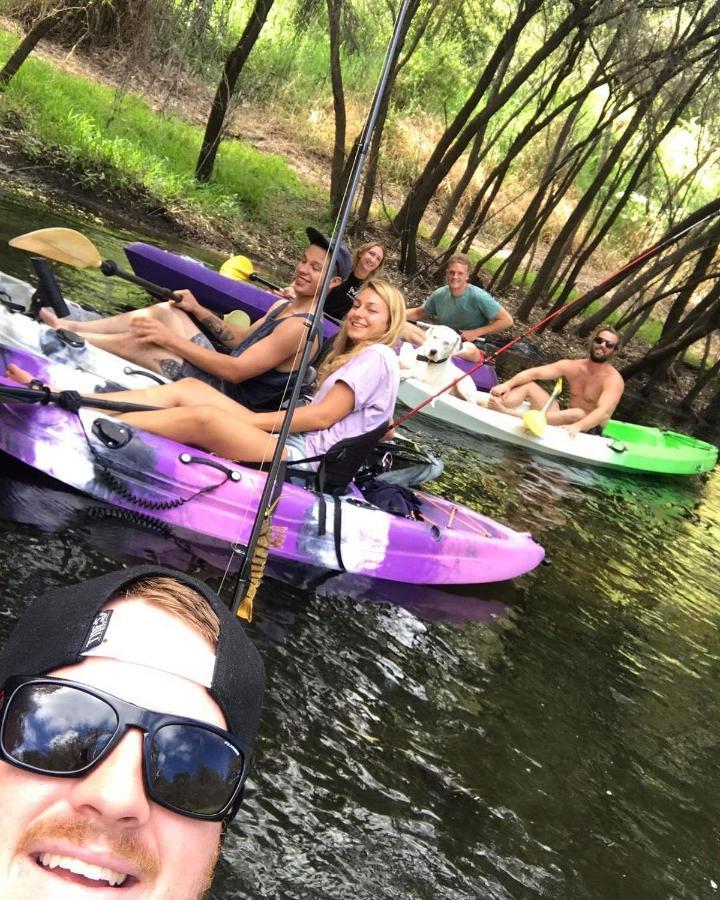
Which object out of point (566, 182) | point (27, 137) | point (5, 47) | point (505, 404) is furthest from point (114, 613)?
point (566, 182)

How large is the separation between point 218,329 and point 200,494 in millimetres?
1838

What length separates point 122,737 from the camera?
1.08m

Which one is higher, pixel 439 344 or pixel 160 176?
pixel 439 344

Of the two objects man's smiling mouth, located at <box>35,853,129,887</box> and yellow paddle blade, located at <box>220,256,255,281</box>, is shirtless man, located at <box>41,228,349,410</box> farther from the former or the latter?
man's smiling mouth, located at <box>35,853,129,887</box>

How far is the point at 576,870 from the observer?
3.21 metres

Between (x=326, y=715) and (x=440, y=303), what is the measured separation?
745cm

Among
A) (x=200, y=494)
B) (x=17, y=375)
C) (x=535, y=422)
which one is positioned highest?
(x=535, y=422)

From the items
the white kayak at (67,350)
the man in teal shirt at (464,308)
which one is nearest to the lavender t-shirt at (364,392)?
the white kayak at (67,350)

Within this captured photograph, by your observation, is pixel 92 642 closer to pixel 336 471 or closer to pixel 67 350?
pixel 336 471

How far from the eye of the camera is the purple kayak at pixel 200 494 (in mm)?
4176

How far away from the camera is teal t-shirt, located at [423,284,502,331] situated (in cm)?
1016

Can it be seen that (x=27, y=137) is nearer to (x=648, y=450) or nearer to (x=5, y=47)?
(x=5, y=47)

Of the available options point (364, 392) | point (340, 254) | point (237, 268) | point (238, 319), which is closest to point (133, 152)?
point (237, 268)

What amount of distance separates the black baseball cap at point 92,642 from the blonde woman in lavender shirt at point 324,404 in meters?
3.21
